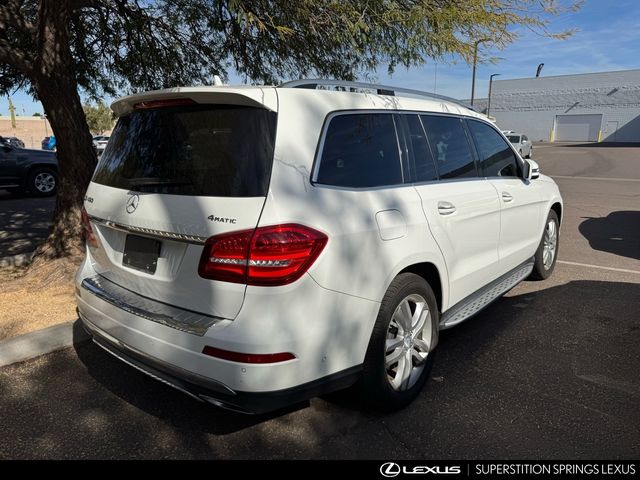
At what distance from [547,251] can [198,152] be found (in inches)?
171

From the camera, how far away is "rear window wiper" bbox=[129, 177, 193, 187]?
8.38 ft

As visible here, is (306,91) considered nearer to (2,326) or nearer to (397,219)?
(397,219)

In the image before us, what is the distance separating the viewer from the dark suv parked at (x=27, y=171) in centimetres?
1219

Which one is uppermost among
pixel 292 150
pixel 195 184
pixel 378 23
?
pixel 378 23

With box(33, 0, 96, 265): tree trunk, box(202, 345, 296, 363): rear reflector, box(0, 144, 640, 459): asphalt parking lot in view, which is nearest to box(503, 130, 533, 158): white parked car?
box(0, 144, 640, 459): asphalt parking lot

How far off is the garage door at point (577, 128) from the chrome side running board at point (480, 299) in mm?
59514

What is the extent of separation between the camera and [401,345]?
3.00m

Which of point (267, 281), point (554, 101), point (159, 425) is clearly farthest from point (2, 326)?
point (554, 101)

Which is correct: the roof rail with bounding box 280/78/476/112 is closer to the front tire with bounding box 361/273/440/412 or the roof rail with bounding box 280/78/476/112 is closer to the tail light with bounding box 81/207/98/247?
the front tire with bounding box 361/273/440/412

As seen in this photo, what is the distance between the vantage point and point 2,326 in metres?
4.17

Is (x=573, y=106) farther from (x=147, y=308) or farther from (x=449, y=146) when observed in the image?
(x=147, y=308)

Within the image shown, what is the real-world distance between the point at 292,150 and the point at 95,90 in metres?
6.39
